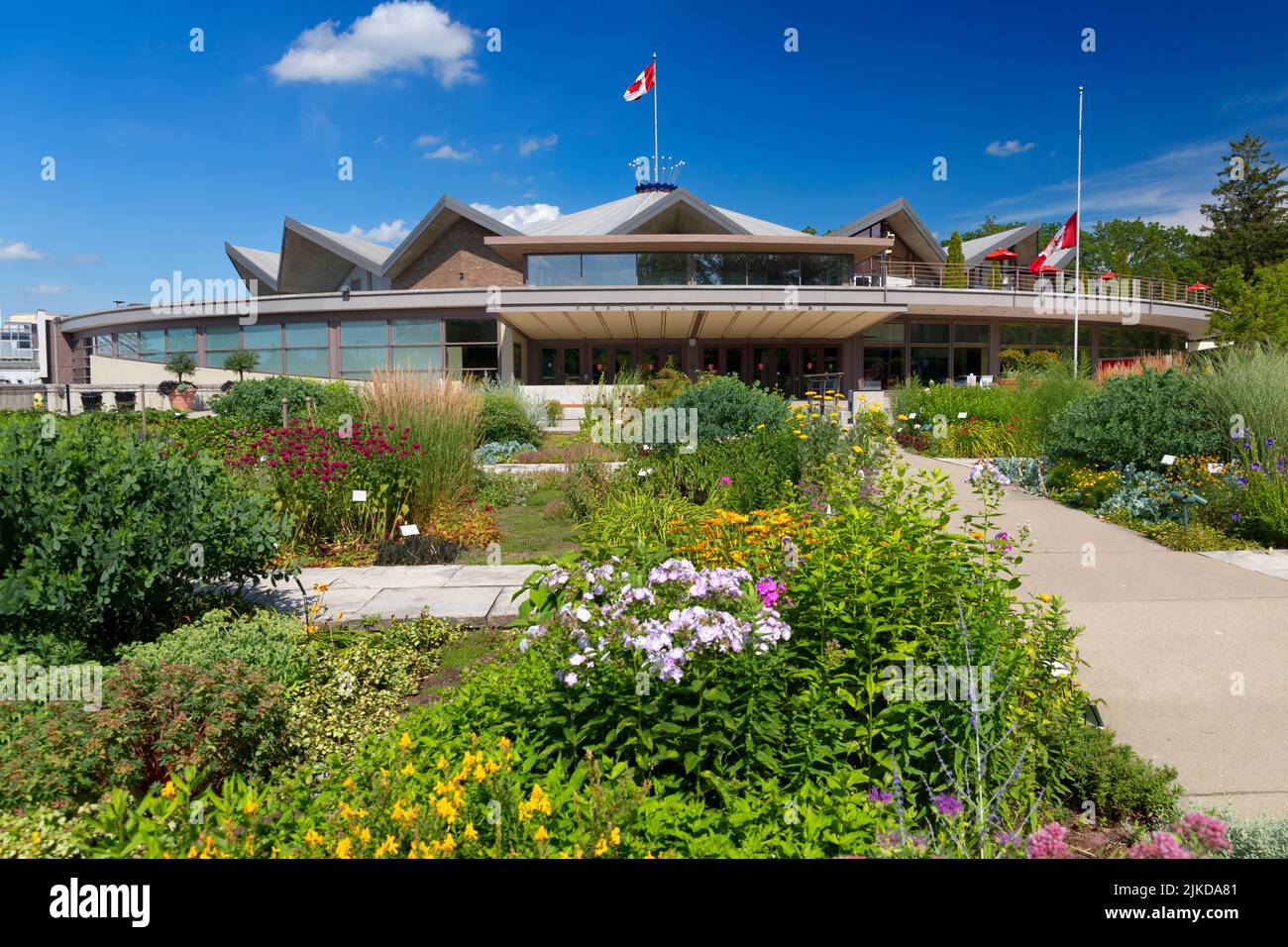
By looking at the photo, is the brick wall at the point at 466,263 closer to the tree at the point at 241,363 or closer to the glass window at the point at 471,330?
the glass window at the point at 471,330

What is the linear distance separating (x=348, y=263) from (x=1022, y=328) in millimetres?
30585

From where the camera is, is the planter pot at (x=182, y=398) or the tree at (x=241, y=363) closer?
the planter pot at (x=182, y=398)

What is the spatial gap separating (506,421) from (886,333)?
20667 mm

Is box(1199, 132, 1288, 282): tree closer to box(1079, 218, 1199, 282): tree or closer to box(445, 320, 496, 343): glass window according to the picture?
box(1079, 218, 1199, 282): tree

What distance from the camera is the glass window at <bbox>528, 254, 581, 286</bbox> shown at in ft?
86.1

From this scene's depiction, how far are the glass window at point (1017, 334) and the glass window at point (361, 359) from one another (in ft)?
86.3

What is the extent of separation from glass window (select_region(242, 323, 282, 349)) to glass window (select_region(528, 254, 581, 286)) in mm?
10768

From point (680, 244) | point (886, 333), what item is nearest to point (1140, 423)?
point (680, 244)

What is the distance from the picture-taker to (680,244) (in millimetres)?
26203

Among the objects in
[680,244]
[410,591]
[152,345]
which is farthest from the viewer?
[152,345]

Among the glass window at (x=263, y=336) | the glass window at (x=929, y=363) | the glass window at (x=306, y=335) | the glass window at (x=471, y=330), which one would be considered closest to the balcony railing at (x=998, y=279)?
the glass window at (x=929, y=363)

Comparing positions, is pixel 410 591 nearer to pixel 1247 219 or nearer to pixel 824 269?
pixel 824 269
